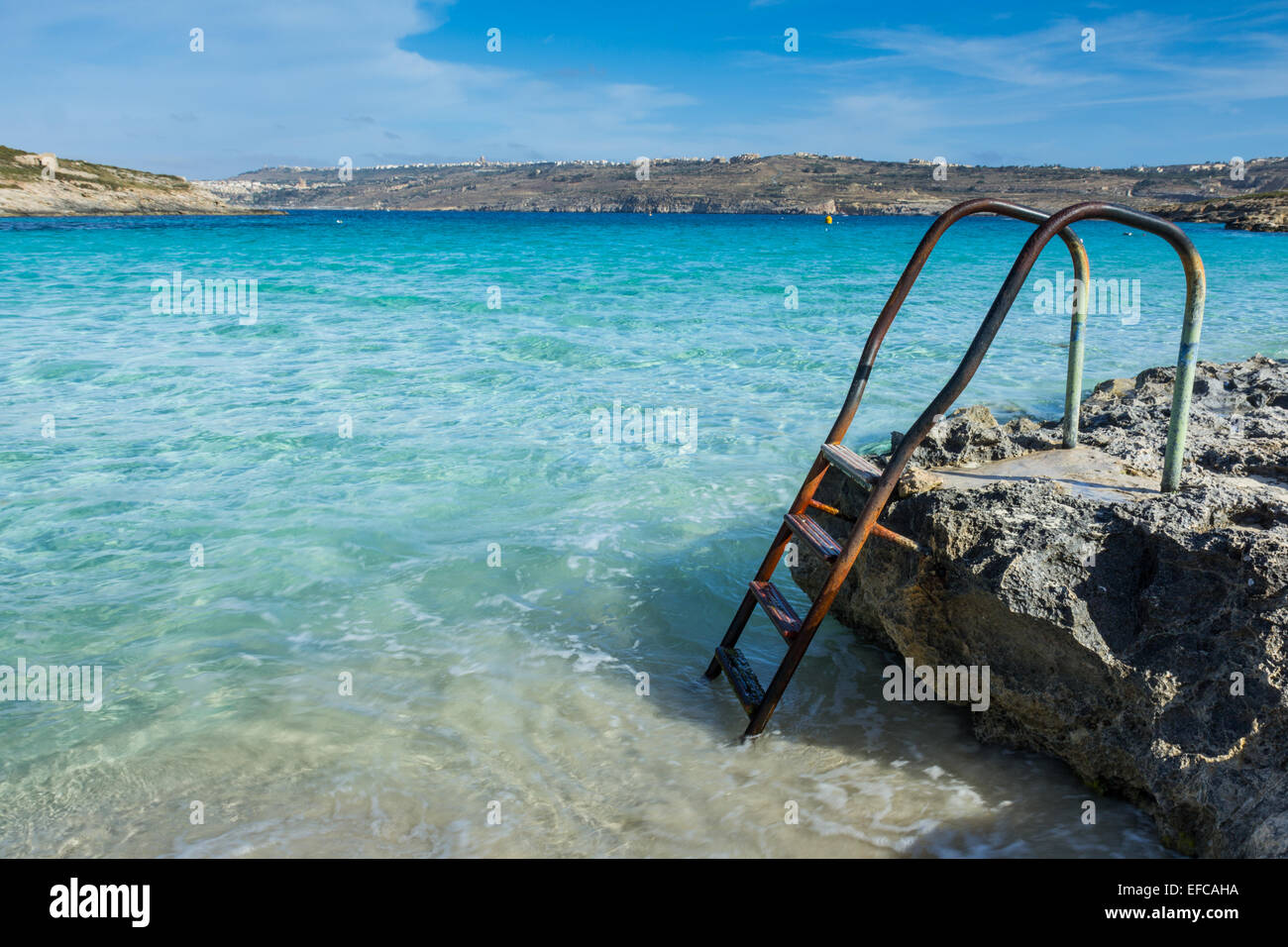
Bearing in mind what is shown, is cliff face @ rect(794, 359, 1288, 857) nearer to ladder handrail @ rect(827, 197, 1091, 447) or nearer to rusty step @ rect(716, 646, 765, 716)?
ladder handrail @ rect(827, 197, 1091, 447)

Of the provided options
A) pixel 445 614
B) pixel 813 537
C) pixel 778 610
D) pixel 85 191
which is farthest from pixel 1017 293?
pixel 85 191

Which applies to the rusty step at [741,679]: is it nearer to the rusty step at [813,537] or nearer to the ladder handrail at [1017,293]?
the rusty step at [813,537]

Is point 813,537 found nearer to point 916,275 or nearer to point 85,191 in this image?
point 916,275

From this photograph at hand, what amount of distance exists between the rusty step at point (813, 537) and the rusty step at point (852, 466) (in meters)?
0.25

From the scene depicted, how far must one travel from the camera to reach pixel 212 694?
357 centimetres

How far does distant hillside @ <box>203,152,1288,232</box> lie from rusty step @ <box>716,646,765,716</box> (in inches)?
3608

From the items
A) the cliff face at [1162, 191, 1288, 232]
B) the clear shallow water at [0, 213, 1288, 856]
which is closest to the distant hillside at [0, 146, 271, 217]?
the clear shallow water at [0, 213, 1288, 856]

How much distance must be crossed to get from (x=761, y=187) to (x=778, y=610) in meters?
130

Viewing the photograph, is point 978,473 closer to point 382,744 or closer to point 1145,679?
point 1145,679

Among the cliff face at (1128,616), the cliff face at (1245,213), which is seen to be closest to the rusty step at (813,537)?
the cliff face at (1128,616)

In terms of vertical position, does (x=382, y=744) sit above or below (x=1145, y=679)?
below
